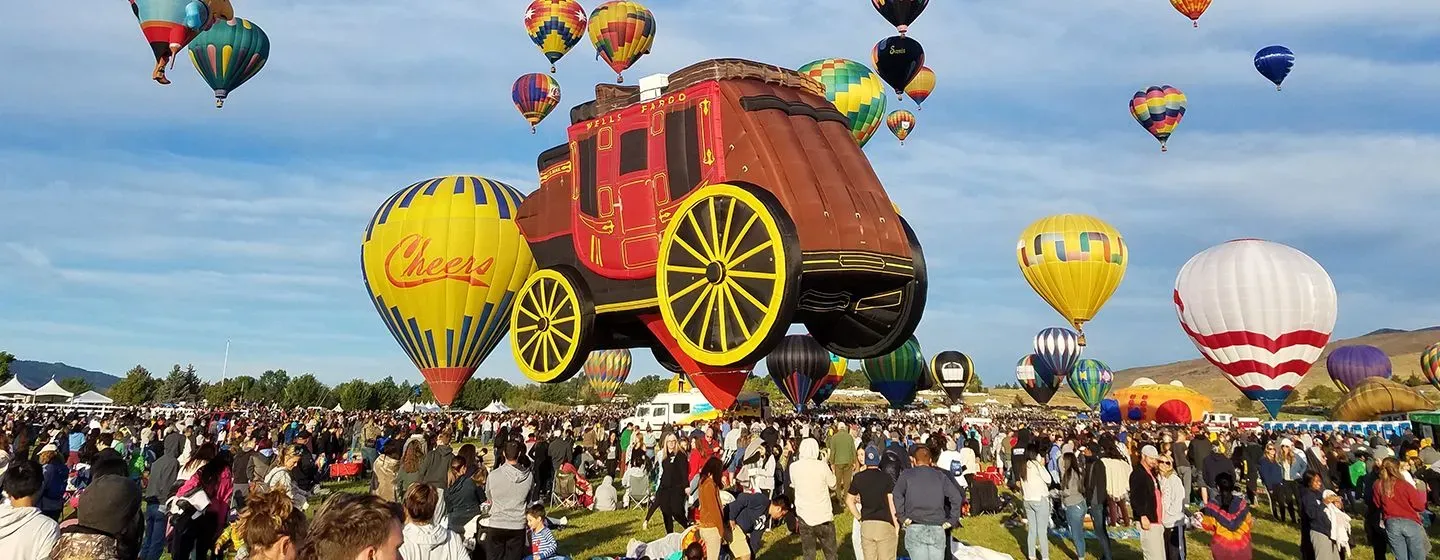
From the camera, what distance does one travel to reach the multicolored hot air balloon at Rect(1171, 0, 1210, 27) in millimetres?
38156

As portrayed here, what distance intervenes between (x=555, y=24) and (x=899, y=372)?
36.0m

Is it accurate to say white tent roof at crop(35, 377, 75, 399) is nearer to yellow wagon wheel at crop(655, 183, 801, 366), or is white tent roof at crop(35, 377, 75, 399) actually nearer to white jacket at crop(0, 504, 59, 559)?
yellow wagon wheel at crop(655, 183, 801, 366)

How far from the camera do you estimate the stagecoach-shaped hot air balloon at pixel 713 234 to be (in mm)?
14734

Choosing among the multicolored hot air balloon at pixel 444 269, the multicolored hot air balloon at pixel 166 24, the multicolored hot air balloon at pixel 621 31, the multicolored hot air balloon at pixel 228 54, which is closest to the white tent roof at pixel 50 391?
the multicolored hot air balloon at pixel 228 54

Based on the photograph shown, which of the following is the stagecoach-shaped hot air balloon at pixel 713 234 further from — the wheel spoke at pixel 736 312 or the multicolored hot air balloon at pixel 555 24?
the multicolored hot air balloon at pixel 555 24

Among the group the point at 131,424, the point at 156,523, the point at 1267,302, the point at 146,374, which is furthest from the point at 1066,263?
the point at 146,374

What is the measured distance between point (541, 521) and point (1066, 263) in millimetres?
34707

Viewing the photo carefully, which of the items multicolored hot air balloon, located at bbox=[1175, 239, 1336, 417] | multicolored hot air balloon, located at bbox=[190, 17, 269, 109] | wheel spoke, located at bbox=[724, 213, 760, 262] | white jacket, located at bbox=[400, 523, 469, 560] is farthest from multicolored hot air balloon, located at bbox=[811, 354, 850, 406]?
white jacket, located at bbox=[400, 523, 469, 560]

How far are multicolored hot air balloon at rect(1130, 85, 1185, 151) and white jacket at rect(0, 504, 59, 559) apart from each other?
152 ft

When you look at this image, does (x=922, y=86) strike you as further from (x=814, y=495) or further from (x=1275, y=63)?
(x=814, y=495)

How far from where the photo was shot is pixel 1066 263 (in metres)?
39.2

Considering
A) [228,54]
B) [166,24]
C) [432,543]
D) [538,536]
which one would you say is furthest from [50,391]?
[432,543]

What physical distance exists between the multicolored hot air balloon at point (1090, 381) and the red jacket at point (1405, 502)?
69.2 m

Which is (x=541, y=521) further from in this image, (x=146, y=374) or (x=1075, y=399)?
(x=1075, y=399)
